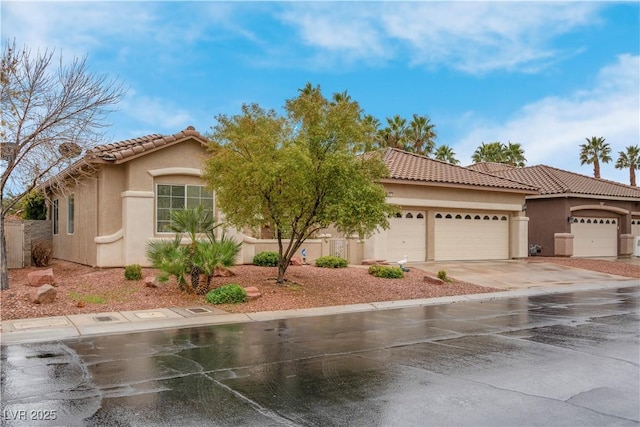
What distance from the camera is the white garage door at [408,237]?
24.5 metres

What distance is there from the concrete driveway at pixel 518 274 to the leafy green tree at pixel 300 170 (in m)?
7.49

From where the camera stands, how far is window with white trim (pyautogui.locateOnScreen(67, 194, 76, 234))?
22.4 m

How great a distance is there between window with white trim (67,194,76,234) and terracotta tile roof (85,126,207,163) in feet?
Result: 13.7

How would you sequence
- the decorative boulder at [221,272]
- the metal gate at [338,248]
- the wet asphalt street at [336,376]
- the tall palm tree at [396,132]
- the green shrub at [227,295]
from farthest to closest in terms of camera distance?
the tall palm tree at [396,132]
the metal gate at [338,248]
the decorative boulder at [221,272]
the green shrub at [227,295]
the wet asphalt street at [336,376]

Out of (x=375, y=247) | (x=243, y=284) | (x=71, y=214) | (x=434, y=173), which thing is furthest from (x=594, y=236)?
(x=71, y=214)

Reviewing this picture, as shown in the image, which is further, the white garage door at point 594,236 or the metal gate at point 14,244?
the white garage door at point 594,236

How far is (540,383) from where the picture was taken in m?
7.08

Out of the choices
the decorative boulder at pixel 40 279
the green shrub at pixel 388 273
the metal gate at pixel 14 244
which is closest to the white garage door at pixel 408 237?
the green shrub at pixel 388 273

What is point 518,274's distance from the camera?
908 inches

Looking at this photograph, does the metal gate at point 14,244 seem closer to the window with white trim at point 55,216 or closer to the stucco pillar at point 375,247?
the window with white trim at point 55,216

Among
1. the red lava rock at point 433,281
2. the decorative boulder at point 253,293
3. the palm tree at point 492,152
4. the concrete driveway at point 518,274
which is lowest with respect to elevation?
the concrete driveway at point 518,274

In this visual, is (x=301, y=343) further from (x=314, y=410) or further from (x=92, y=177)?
(x=92, y=177)

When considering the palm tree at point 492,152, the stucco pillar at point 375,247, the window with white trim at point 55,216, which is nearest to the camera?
the stucco pillar at point 375,247

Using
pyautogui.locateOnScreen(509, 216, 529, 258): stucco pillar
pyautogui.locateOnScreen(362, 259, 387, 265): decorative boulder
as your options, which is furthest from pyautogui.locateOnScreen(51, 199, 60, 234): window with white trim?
pyautogui.locateOnScreen(509, 216, 529, 258): stucco pillar
